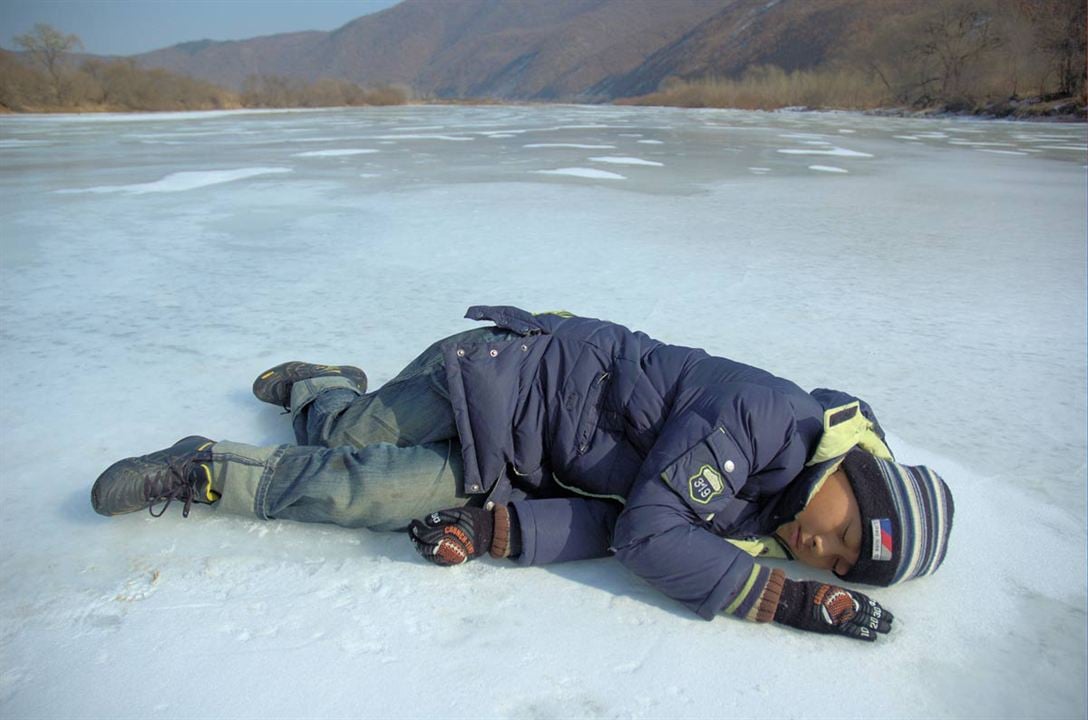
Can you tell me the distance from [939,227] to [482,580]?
405 cm

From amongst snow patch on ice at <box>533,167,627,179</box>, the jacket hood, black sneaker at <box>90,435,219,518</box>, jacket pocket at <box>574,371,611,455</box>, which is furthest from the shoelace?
snow patch on ice at <box>533,167,627,179</box>

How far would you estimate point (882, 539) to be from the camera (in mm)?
1319

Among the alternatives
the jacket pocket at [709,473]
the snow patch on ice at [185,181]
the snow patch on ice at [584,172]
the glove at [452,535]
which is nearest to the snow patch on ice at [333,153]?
the snow patch on ice at [185,181]

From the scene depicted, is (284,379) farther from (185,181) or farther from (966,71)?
(966,71)

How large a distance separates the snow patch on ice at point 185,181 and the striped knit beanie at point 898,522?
523 centimetres

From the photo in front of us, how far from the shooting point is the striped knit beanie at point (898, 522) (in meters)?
1.32

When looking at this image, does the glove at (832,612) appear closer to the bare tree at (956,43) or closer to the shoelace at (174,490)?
the shoelace at (174,490)

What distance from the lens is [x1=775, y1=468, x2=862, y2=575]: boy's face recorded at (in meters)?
1.37

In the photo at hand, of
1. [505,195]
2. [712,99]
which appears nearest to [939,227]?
[505,195]

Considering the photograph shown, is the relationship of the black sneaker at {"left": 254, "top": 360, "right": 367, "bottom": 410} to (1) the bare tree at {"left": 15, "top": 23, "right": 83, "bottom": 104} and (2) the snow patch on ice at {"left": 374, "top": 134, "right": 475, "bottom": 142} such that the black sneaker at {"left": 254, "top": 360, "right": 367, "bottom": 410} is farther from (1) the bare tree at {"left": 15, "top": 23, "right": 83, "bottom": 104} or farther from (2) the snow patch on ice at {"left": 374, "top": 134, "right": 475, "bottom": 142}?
(1) the bare tree at {"left": 15, "top": 23, "right": 83, "bottom": 104}

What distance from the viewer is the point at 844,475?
1.41 m

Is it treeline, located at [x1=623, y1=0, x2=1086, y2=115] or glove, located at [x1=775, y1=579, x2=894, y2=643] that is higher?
treeline, located at [x1=623, y1=0, x2=1086, y2=115]

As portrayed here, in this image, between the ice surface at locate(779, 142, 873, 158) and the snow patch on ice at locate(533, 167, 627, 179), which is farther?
the ice surface at locate(779, 142, 873, 158)

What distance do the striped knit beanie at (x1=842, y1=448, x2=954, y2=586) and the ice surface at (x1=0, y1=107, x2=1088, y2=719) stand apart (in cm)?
6
